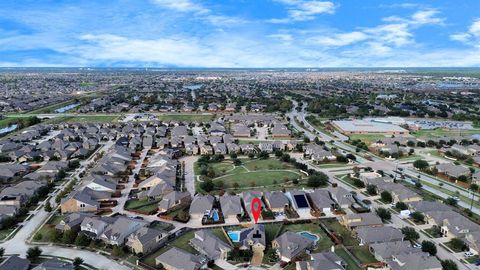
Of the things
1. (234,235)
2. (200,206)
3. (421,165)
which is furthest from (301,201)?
(421,165)

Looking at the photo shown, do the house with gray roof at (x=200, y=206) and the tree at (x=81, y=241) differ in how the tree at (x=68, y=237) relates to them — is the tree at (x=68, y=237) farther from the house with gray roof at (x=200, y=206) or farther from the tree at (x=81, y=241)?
the house with gray roof at (x=200, y=206)

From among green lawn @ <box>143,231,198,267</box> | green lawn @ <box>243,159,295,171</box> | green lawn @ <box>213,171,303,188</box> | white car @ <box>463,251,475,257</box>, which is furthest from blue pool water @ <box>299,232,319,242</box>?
green lawn @ <box>243,159,295,171</box>

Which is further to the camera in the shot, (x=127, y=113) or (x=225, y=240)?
(x=127, y=113)

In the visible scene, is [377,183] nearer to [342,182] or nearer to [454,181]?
[342,182]

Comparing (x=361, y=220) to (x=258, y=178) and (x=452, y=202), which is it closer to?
(x=452, y=202)

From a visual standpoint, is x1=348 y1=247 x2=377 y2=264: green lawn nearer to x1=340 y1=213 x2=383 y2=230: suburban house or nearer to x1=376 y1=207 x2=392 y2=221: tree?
x1=340 y1=213 x2=383 y2=230: suburban house

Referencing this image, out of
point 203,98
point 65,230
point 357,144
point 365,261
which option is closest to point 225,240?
point 365,261
